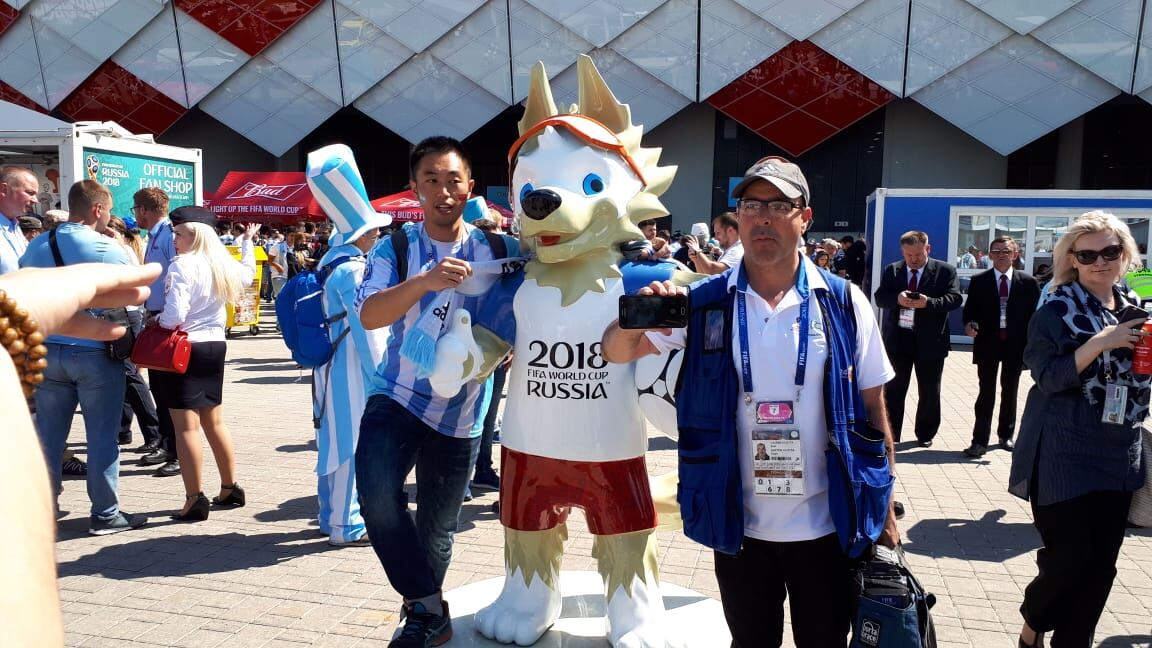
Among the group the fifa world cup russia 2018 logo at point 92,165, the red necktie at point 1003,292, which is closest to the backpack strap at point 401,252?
the red necktie at point 1003,292

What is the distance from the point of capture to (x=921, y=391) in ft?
24.5

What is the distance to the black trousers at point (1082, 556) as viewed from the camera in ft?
10.3

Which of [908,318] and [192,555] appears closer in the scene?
[192,555]

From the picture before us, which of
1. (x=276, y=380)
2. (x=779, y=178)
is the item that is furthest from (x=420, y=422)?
(x=276, y=380)

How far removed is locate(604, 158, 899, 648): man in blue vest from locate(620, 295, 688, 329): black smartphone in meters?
0.04

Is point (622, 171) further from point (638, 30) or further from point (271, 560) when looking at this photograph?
point (638, 30)

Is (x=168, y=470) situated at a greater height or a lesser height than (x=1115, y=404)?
lesser

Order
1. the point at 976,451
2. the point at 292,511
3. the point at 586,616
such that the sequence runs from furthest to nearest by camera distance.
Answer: the point at 976,451
the point at 292,511
the point at 586,616

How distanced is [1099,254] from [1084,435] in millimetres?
665

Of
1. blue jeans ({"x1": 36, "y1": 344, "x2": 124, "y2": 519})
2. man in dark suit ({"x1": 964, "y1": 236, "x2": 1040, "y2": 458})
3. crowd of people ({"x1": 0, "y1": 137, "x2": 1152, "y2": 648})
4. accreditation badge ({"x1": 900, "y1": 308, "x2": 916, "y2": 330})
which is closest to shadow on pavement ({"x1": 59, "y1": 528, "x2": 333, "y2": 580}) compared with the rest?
crowd of people ({"x1": 0, "y1": 137, "x2": 1152, "y2": 648})

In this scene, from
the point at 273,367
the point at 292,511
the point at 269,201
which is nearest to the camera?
the point at 292,511

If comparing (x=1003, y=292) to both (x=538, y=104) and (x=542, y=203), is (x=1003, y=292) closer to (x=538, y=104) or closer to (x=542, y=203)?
(x=538, y=104)

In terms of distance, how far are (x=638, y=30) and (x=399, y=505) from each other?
22.2 metres

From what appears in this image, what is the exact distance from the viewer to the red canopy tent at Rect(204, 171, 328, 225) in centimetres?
2295
